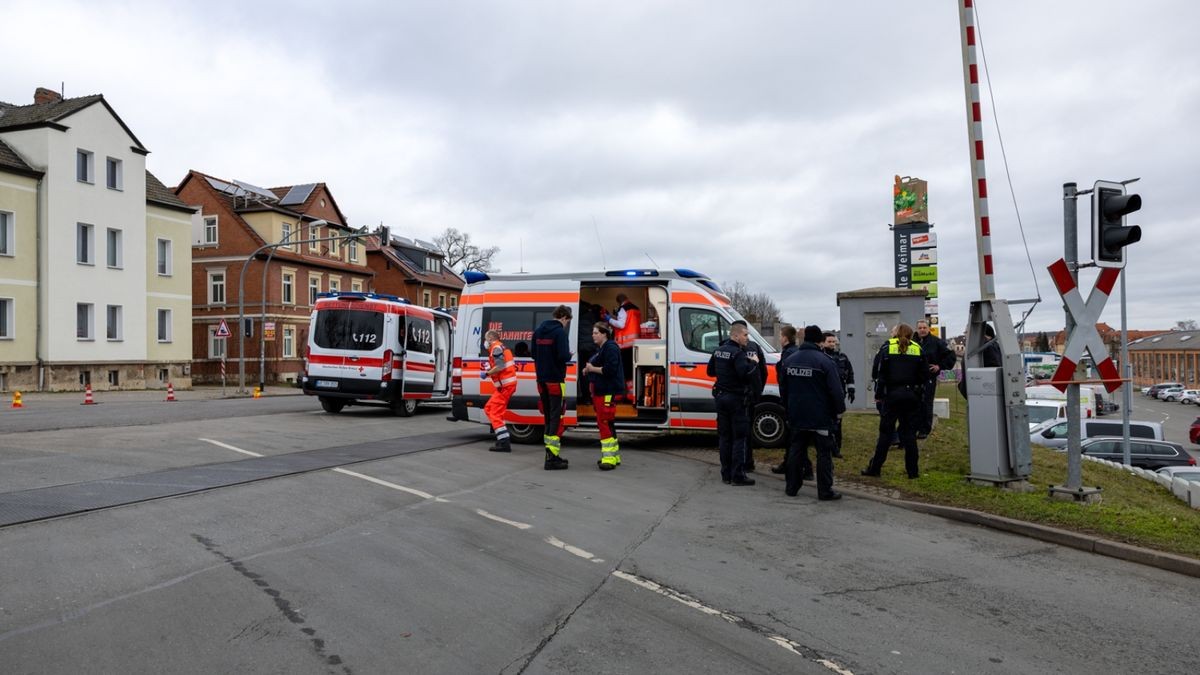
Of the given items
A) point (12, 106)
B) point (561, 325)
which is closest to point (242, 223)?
point (12, 106)

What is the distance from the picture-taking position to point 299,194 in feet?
176

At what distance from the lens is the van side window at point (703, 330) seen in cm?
1271

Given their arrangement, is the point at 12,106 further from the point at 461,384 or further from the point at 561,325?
the point at 561,325

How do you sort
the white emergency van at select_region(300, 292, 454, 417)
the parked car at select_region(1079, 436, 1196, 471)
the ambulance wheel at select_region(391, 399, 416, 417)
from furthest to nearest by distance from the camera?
the parked car at select_region(1079, 436, 1196, 471) → the ambulance wheel at select_region(391, 399, 416, 417) → the white emergency van at select_region(300, 292, 454, 417)

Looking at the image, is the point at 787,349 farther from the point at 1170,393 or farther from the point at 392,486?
the point at 1170,393

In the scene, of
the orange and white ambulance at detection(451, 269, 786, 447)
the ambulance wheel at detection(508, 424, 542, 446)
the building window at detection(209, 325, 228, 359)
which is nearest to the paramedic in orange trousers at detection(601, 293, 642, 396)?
the orange and white ambulance at detection(451, 269, 786, 447)

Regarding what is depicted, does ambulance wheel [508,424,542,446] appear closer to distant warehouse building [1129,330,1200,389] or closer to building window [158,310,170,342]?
building window [158,310,170,342]

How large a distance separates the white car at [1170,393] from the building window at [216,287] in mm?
82614

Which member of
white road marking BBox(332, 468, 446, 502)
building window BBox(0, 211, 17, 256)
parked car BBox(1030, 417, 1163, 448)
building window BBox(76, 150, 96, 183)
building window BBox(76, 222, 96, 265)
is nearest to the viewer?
white road marking BBox(332, 468, 446, 502)

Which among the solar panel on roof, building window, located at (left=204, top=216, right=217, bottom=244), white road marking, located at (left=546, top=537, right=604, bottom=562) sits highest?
the solar panel on roof

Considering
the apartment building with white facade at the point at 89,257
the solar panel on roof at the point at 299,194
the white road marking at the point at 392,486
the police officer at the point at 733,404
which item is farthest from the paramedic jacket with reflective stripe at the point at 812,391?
the solar panel on roof at the point at 299,194

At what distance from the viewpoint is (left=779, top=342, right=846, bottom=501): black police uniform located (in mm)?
8891

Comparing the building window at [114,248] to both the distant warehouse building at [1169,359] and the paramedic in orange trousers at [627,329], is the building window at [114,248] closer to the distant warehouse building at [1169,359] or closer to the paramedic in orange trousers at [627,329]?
the paramedic in orange trousers at [627,329]

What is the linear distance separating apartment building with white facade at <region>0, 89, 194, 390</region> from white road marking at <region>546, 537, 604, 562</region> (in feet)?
105
